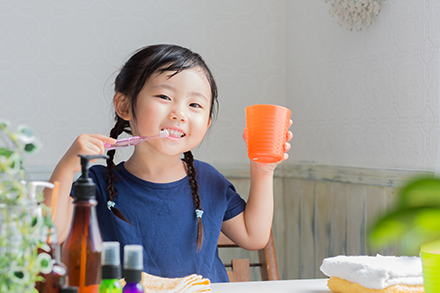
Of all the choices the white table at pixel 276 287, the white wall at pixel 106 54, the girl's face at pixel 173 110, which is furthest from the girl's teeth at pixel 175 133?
the white wall at pixel 106 54

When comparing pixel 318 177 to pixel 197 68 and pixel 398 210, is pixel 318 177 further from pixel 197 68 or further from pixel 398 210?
pixel 398 210

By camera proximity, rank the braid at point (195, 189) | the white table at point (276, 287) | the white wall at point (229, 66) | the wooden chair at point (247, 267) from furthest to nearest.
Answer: the white wall at point (229, 66) → the wooden chair at point (247, 267) → the braid at point (195, 189) → the white table at point (276, 287)

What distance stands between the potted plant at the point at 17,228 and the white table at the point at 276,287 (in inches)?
17.3

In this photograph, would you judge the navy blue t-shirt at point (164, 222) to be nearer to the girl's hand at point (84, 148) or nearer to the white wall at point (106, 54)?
the girl's hand at point (84, 148)

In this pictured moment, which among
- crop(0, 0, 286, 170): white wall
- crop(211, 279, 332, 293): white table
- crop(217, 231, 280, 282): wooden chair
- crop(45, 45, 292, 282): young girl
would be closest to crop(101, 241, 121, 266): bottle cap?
crop(211, 279, 332, 293): white table

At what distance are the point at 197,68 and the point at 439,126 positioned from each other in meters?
0.58

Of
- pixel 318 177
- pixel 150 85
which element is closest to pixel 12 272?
pixel 150 85

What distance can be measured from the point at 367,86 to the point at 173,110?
671 mm

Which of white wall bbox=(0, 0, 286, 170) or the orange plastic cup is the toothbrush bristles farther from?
white wall bbox=(0, 0, 286, 170)

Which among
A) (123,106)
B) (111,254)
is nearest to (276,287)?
(111,254)

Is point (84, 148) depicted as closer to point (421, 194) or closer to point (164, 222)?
point (164, 222)

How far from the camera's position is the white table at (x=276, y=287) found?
75 centimetres

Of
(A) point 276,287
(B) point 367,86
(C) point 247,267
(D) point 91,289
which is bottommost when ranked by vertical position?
(C) point 247,267

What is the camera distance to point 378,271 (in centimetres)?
65
